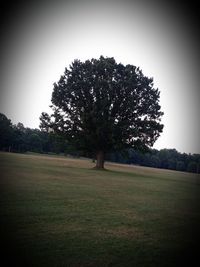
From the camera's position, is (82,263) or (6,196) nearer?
(82,263)

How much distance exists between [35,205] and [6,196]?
6.44 ft

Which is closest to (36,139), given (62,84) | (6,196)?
(62,84)

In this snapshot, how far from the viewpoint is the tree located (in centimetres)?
3478

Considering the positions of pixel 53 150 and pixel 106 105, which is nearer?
pixel 106 105

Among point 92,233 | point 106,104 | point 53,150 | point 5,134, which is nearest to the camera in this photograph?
point 92,233

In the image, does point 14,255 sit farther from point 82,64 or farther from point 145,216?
point 82,64

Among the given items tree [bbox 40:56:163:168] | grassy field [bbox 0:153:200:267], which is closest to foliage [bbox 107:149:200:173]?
tree [bbox 40:56:163:168]

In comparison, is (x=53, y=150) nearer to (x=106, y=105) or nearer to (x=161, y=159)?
(x=161, y=159)

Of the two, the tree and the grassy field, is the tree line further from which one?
the grassy field

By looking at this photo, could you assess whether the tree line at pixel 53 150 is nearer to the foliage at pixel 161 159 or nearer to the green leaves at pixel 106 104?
the foliage at pixel 161 159

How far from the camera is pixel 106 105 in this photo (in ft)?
114

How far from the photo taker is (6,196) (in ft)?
34.7

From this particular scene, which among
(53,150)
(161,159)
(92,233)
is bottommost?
(92,233)

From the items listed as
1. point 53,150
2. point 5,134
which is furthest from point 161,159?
point 5,134
